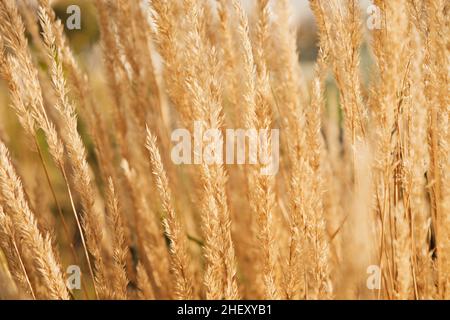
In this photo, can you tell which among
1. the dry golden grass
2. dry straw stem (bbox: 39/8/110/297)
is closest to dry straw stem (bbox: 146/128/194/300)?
the dry golden grass

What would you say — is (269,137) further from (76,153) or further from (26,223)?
(26,223)

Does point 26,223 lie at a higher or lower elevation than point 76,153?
lower

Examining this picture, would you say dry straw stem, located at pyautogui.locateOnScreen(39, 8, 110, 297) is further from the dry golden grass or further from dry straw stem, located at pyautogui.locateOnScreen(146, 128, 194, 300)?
dry straw stem, located at pyautogui.locateOnScreen(146, 128, 194, 300)

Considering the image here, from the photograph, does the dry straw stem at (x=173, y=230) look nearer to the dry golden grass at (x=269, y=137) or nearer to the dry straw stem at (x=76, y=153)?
the dry golden grass at (x=269, y=137)

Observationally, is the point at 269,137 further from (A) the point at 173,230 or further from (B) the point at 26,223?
(B) the point at 26,223

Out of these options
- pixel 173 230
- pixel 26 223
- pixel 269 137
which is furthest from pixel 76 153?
pixel 269 137

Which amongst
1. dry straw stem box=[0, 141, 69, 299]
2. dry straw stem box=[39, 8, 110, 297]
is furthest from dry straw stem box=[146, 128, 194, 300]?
dry straw stem box=[0, 141, 69, 299]

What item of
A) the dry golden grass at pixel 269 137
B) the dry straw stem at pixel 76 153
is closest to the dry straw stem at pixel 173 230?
the dry golden grass at pixel 269 137

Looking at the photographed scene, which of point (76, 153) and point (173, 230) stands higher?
point (76, 153)

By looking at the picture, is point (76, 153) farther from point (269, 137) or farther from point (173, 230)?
point (269, 137)

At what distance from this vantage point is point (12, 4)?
126 cm

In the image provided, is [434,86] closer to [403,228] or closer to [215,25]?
[403,228]

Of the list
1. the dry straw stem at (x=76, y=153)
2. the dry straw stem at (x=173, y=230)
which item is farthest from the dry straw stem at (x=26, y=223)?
the dry straw stem at (x=173, y=230)

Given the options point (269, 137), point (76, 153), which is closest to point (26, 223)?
point (76, 153)
